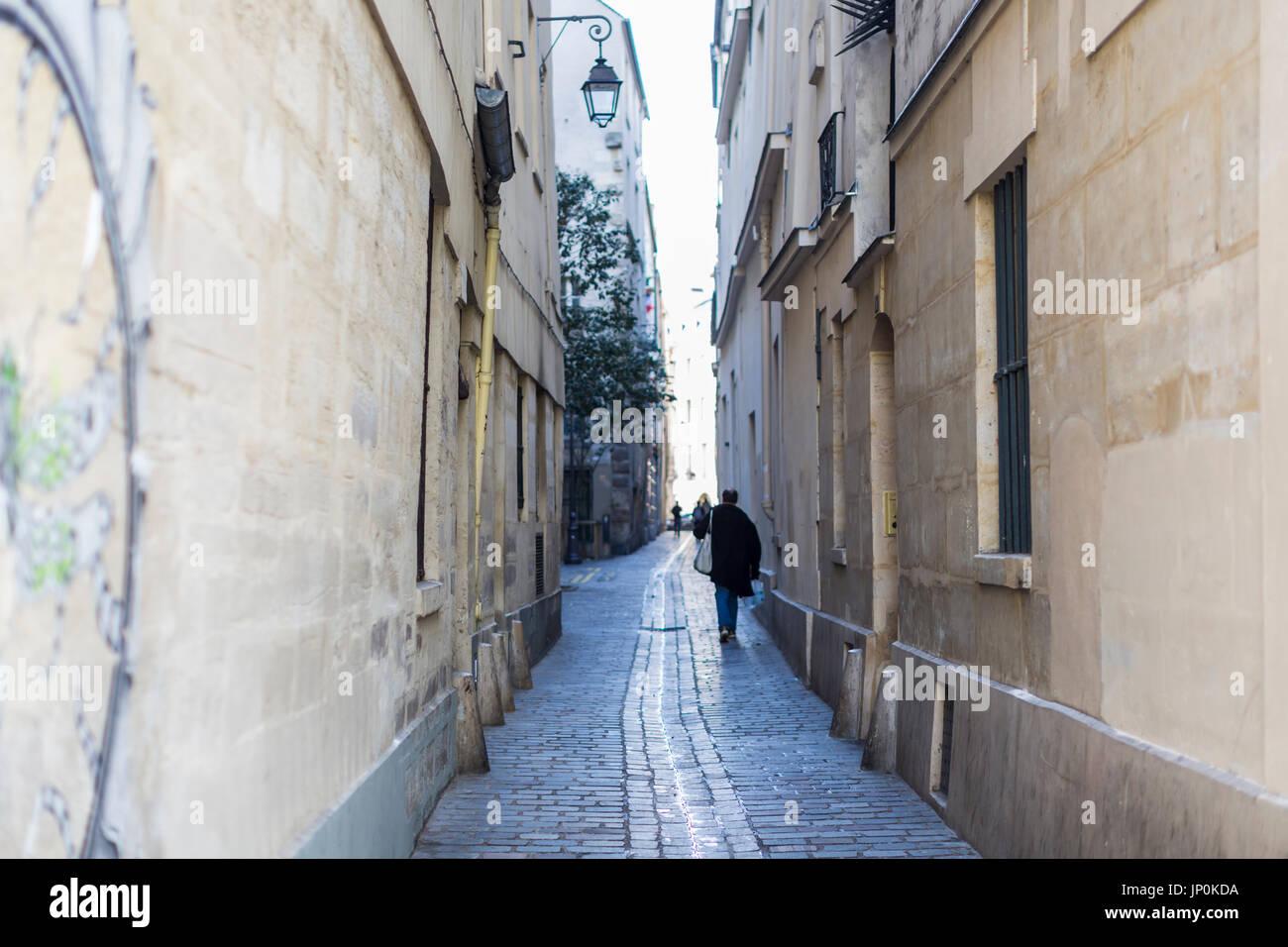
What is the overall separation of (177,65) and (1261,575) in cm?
297

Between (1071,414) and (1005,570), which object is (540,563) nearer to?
(1005,570)

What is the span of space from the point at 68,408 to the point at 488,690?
24.1ft

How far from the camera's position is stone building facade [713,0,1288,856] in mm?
3629

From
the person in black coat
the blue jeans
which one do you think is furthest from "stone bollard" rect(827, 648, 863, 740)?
the blue jeans

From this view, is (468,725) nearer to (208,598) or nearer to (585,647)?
(208,598)

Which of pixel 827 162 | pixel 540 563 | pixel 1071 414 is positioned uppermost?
pixel 827 162

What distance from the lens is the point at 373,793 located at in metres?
5.05

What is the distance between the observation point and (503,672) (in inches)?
420

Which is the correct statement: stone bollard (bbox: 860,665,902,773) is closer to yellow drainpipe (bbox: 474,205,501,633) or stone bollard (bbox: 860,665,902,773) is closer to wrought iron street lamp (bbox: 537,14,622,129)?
yellow drainpipe (bbox: 474,205,501,633)

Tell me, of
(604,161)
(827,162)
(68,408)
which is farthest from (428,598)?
(604,161)

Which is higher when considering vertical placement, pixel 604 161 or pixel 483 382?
pixel 604 161

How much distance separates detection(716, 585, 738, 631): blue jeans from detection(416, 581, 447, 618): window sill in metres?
8.86

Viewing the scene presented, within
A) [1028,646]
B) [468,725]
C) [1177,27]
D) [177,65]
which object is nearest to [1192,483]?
[1177,27]
